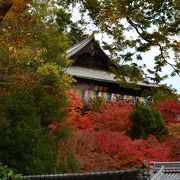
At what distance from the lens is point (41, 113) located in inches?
555

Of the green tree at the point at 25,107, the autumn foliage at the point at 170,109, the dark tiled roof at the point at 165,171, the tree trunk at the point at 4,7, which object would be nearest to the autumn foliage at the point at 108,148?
the green tree at the point at 25,107

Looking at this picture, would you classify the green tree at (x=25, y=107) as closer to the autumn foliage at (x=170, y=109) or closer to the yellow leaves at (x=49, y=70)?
the yellow leaves at (x=49, y=70)

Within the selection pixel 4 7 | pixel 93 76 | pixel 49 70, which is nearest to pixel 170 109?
pixel 93 76

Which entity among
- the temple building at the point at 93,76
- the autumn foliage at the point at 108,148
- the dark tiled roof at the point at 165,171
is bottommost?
the autumn foliage at the point at 108,148

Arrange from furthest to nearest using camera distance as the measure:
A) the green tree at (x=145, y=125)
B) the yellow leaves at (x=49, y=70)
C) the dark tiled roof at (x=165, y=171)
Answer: the green tree at (x=145, y=125)
the yellow leaves at (x=49, y=70)
the dark tiled roof at (x=165, y=171)

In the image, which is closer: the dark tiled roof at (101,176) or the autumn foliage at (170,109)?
the dark tiled roof at (101,176)

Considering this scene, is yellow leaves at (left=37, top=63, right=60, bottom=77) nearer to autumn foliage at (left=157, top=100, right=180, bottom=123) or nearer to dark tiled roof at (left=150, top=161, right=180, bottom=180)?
dark tiled roof at (left=150, top=161, right=180, bottom=180)

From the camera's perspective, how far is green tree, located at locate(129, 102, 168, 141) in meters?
20.9

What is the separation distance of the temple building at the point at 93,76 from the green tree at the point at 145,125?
221 inches

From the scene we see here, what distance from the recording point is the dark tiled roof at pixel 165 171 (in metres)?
9.35

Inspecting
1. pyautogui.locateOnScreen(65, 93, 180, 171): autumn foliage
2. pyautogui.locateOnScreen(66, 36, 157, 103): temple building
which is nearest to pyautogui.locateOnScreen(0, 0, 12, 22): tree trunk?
pyautogui.locateOnScreen(65, 93, 180, 171): autumn foliage

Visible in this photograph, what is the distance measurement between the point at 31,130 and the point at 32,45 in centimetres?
481

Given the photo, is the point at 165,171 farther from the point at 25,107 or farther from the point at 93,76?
the point at 93,76

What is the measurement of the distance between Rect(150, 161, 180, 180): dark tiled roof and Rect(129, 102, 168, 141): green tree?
1071 cm
